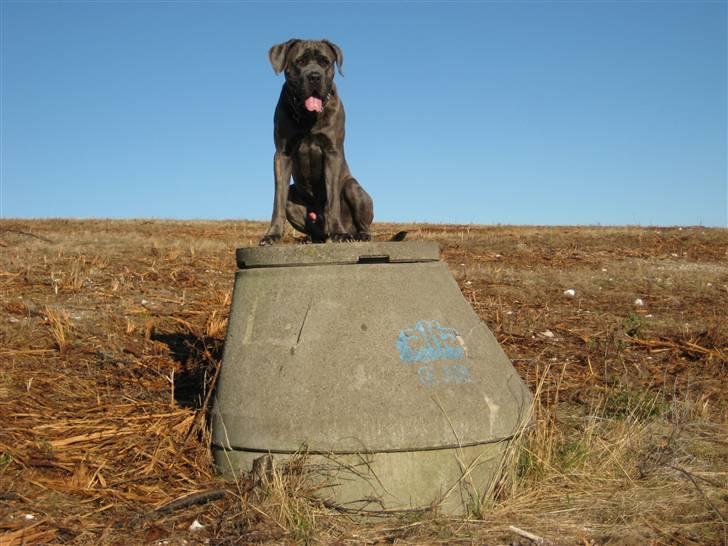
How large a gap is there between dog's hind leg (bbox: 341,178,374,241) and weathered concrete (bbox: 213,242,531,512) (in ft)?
3.30

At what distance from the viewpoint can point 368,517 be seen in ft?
14.2

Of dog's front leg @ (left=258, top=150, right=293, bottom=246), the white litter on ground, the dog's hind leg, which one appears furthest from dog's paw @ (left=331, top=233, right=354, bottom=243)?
the white litter on ground

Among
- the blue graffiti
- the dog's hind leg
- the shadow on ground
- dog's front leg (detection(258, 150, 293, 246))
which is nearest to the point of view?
the blue graffiti

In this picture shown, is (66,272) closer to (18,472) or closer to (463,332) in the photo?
(18,472)

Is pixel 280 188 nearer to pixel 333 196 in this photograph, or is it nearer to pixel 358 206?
pixel 333 196

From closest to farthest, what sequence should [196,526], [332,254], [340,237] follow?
[196,526]
[332,254]
[340,237]

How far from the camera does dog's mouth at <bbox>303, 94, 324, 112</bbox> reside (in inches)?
209

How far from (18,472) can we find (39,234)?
942 centimetres

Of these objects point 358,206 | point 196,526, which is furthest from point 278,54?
point 196,526

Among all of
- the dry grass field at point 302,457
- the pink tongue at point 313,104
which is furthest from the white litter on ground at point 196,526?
the pink tongue at point 313,104

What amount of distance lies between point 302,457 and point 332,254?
3.94 feet

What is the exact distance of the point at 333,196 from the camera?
580 centimetres

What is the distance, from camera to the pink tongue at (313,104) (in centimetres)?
530

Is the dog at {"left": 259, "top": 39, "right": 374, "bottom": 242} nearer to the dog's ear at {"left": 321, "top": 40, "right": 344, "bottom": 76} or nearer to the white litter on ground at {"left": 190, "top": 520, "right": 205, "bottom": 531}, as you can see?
the dog's ear at {"left": 321, "top": 40, "right": 344, "bottom": 76}
